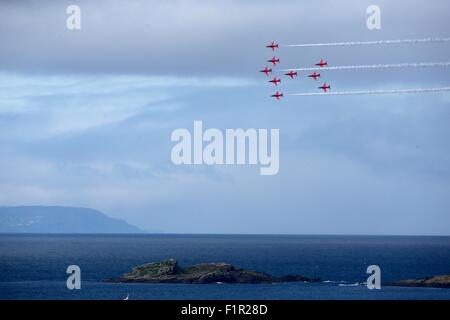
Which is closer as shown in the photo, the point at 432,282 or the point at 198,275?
the point at 432,282

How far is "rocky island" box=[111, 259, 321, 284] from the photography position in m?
140

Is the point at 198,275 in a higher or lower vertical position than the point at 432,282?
higher

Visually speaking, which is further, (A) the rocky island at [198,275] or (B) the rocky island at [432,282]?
(A) the rocky island at [198,275]

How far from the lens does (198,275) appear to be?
14088 centimetres

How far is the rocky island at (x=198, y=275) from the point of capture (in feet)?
460

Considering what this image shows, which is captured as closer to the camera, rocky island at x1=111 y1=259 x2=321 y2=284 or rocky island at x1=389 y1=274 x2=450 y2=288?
rocky island at x1=389 y1=274 x2=450 y2=288
